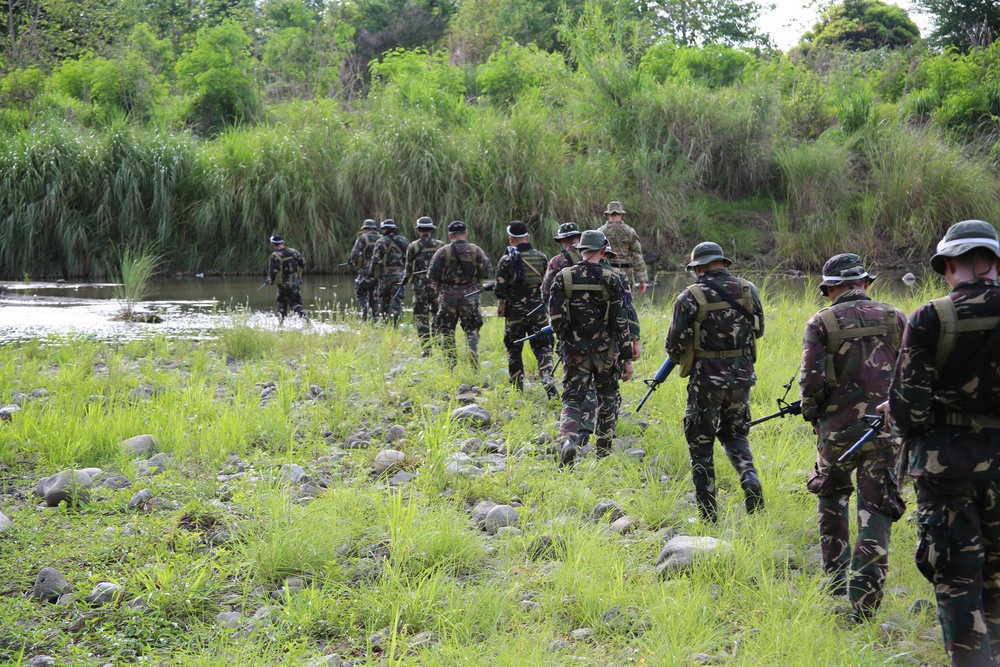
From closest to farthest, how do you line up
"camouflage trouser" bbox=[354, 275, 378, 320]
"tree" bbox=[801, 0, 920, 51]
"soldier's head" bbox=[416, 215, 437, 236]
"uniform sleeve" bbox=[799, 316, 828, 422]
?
"uniform sleeve" bbox=[799, 316, 828, 422]
"soldier's head" bbox=[416, 215, 437, 236]
"camouflage trouser" bbox=[354, 275, 378, 320]
"tree" bbox=[801, 0, 920, 51]

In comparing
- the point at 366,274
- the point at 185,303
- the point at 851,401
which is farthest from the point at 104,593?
the point at 185,303

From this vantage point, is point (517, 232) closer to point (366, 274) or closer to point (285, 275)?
point (366, 274)

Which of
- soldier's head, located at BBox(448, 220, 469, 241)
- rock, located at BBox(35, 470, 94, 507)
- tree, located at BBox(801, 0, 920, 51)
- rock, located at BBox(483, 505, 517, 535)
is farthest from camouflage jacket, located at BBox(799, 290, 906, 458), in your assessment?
tree, located at BBox(801, 0, 920, 51)

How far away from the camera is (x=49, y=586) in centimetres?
423

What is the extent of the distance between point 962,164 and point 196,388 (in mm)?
19042

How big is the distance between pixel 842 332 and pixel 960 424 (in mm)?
1078

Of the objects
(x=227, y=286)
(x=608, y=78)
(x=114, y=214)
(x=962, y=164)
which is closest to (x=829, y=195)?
(x=962, y=164)

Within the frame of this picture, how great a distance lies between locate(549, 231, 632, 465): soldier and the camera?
6.57m

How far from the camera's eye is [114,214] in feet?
68.8

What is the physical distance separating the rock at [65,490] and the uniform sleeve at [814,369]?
3.97m

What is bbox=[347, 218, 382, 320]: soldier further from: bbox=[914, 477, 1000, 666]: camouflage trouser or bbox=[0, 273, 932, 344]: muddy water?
bbox=[914, 477, 1000, 666]: camouflage trouser

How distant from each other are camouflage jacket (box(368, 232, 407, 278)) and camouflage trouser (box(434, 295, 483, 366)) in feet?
10.4

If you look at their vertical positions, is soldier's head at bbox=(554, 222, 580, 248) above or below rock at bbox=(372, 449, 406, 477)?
above

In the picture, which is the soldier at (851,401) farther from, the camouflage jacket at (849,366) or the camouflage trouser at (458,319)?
the camouflage trouser at (458,319)
